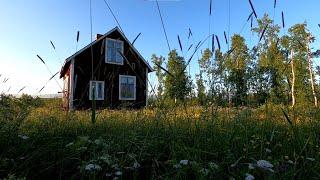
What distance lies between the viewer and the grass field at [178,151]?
196cm

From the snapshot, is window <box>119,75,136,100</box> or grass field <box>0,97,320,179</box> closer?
grass field <box>0,97,320,179</box>

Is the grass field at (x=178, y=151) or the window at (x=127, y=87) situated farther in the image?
the window at (x=127, y=87)

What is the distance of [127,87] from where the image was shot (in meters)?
23.4

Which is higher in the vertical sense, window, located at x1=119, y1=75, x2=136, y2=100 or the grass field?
window, located at x1=119, y1=75, x2=136, y2=100

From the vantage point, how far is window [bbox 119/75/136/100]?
893 inches

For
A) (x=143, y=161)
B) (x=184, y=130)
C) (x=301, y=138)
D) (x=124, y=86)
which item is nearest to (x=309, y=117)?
(x=301, y=138)

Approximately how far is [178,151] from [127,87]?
21275 mm

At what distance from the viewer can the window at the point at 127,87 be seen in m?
22.7

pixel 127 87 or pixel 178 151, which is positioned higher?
pixel 127 87

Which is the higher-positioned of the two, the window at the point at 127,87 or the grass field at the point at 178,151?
the window at the point at 127,87

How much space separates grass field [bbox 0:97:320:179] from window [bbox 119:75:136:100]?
1906 centimetres

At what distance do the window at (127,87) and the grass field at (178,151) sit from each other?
19059mm

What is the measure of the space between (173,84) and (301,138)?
1517 millimetres

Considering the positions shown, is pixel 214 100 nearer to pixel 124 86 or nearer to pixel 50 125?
pixel 50 125
